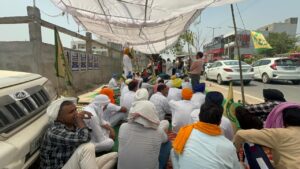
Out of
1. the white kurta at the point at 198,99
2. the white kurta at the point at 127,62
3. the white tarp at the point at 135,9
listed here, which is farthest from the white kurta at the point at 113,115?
the white kurta at the point at 127,62

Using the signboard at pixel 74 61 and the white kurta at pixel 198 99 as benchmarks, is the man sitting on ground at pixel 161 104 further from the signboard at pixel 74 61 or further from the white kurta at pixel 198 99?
the signboard at pixel 74 61

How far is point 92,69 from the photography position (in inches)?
584

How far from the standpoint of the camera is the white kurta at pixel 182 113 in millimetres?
4941

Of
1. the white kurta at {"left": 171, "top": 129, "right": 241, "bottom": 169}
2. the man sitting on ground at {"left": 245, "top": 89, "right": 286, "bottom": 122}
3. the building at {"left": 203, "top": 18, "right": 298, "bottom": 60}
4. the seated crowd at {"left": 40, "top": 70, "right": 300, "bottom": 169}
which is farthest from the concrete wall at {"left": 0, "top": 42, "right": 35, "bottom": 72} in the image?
the building at {"left": 203, "top": 18, "right": 298, "bottom": 60}

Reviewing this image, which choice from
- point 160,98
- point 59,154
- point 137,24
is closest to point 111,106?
point 160,98

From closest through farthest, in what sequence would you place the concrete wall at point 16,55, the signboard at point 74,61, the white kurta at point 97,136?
the white kurta at point 97,136
the concrete wall at point 16,55
the signboard at point 74,61

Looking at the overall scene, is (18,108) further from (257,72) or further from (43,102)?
(257,72)

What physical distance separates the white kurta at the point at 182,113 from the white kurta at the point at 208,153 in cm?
234

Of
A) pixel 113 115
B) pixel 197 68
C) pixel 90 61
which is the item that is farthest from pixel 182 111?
pixel 90 61

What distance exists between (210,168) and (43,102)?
85.5 inches

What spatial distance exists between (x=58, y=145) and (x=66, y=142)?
0.12 m

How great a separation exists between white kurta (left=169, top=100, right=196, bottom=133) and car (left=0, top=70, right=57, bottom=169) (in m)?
2.38

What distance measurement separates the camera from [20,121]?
260 centimetres

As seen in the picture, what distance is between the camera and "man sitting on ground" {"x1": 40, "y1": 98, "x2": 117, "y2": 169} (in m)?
2.59
